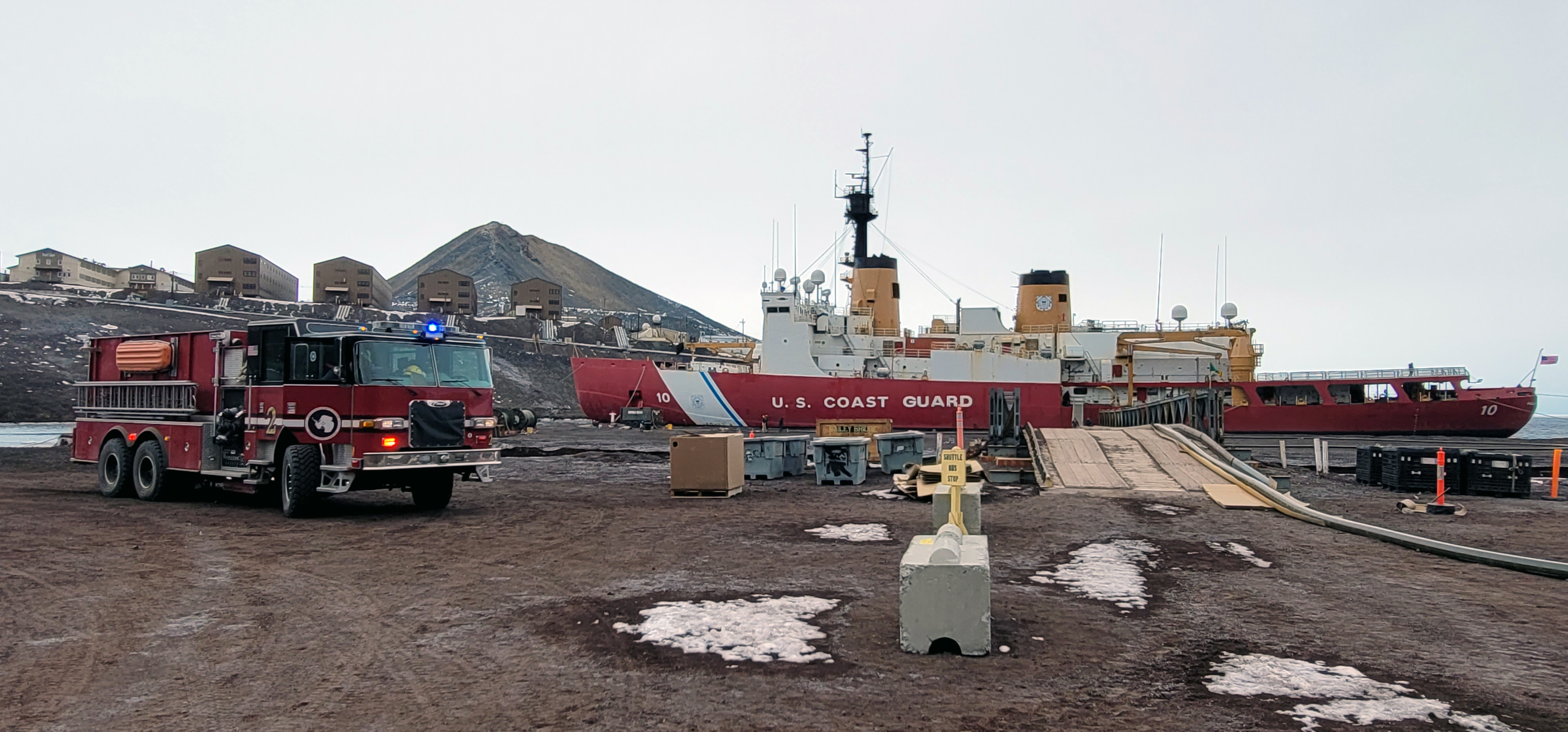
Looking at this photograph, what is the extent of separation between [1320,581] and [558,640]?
5520 mm

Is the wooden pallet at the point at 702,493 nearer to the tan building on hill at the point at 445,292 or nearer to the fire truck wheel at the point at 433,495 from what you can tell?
the fire truck wheel at the point at 433,495

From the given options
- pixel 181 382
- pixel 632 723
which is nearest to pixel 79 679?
pixel 632 723

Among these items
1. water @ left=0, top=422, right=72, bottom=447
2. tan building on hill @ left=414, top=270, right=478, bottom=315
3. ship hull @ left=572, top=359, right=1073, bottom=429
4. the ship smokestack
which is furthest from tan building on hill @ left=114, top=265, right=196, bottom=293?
the ship smokestack

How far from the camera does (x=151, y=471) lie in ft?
43.5

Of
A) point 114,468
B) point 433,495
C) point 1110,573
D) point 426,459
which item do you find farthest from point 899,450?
point 114,468

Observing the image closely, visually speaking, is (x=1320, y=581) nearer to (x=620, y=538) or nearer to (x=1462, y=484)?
(x=620, y=538)

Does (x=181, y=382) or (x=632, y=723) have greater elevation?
(x=181, y=382)

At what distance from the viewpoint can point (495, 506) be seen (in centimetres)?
1285

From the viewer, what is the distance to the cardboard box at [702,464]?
1405 cm

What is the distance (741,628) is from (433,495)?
807cm

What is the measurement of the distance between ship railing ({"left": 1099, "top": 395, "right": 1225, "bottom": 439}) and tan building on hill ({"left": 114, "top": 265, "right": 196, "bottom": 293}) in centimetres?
5795

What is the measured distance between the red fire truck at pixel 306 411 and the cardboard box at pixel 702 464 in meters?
2.82

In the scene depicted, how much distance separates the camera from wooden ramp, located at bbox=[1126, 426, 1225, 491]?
13102 millimetres

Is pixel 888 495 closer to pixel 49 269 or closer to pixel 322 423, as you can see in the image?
pixel 322 423
